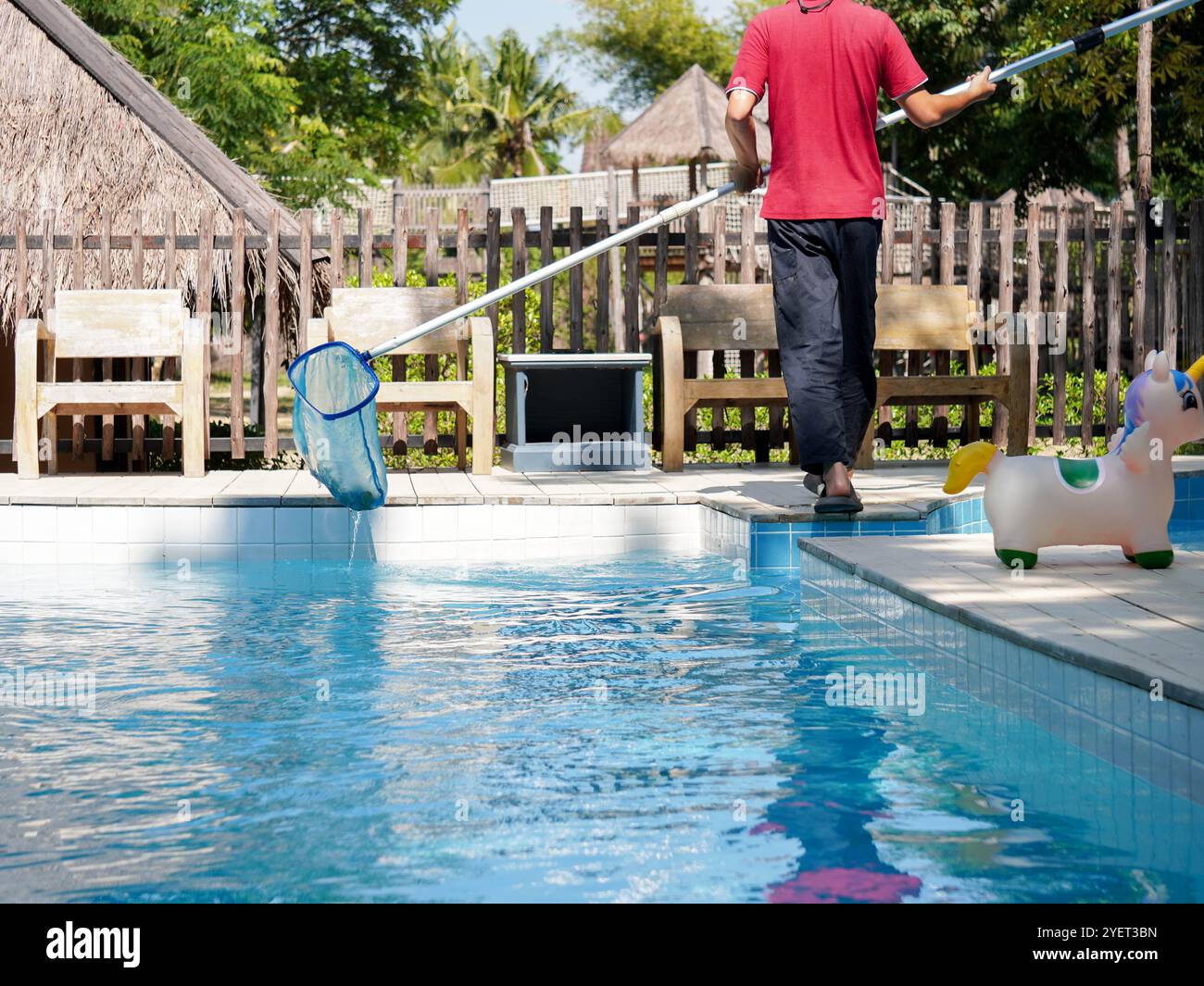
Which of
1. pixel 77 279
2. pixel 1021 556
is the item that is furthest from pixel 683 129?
pixel 1021 556

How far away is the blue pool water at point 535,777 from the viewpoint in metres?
2.30

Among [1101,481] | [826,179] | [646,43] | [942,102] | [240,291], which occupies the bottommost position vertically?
[1101,481]

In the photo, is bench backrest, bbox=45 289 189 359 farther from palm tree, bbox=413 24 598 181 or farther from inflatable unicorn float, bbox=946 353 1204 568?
palm tree, bbox=413 24 598 181

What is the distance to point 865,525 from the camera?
5.53 m

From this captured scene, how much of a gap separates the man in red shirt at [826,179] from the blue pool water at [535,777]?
1.07m

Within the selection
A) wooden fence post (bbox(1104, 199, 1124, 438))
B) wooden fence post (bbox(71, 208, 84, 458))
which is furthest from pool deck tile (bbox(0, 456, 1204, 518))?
wooden fence post (bbox(1104, 199, 1124, 438))

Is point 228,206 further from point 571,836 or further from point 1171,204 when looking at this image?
point 571,836

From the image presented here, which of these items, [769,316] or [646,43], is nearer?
[769,316]

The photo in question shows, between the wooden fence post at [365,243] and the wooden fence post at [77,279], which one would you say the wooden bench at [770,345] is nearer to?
the wooden fence post at [365,243]

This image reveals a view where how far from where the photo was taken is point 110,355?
775 centimetres

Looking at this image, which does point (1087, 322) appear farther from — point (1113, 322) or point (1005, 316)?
point (1005, 316)

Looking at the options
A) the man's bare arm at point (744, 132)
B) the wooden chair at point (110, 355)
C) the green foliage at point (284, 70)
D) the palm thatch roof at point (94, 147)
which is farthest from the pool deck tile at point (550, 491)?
the green foliage at point (284, 70)

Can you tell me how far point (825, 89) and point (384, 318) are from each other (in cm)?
331

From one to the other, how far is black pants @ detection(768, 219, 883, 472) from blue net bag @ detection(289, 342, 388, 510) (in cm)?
159
